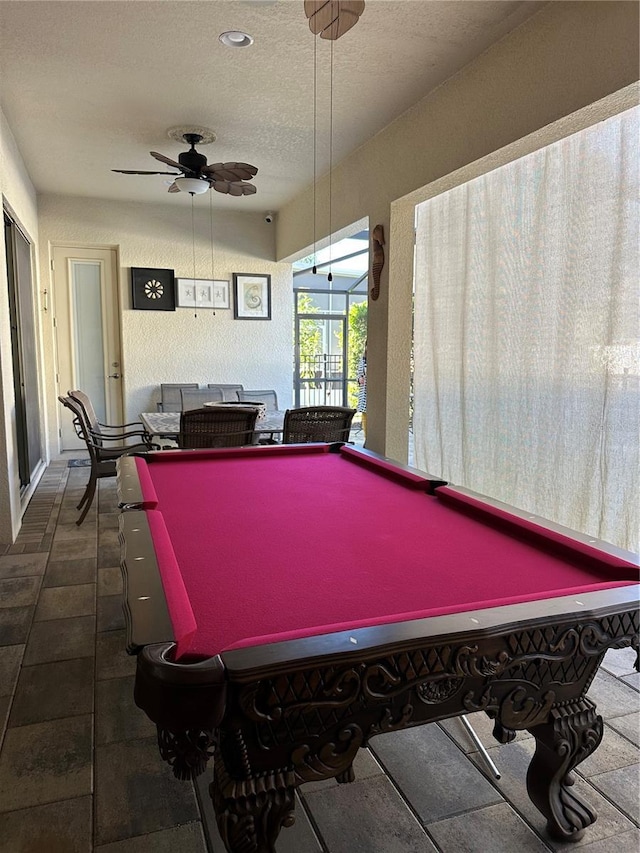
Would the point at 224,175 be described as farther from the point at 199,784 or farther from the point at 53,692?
the point at 199,784

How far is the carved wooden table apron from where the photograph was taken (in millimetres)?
927

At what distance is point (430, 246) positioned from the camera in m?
4.21

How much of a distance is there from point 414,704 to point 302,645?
0.30 meters

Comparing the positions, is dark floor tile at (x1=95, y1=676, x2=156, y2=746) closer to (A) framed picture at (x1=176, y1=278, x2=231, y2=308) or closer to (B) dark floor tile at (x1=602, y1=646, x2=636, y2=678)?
(B) dark floor tile at (x1=602, y1=646, x2=636, y2=678)

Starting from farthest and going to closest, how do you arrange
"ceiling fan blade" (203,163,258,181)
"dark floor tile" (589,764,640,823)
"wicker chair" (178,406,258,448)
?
"ceiling fan blade" (203,163,258,181)
"wicker chair" (178,406,258,448)
"dark floor tile" (589,764,640,823)

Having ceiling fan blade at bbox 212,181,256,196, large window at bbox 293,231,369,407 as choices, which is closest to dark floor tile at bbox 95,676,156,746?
ceiling fan blade at bbox 212,181,256,196

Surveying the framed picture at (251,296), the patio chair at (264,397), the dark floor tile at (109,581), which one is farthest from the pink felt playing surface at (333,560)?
the framed picture at (251,296)

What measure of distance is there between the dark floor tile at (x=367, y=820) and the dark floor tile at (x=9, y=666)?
1181mm

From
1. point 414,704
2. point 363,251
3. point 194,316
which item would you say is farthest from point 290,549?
point 363,251

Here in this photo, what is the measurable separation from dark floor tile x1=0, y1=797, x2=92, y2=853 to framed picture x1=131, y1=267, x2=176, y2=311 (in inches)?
217

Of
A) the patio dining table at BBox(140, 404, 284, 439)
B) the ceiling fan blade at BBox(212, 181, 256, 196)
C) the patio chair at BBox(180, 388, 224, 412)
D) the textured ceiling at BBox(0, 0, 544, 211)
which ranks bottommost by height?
the patio dining table at BBox(140, 404, 284, 439)

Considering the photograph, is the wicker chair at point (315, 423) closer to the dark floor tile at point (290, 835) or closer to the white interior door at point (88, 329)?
the dark floor tile at point (290, 835)

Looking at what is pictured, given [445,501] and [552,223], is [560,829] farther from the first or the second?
[552,223]

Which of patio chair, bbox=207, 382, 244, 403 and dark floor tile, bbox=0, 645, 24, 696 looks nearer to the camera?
dark floor tile, bbox=0, 645, 24, 696
